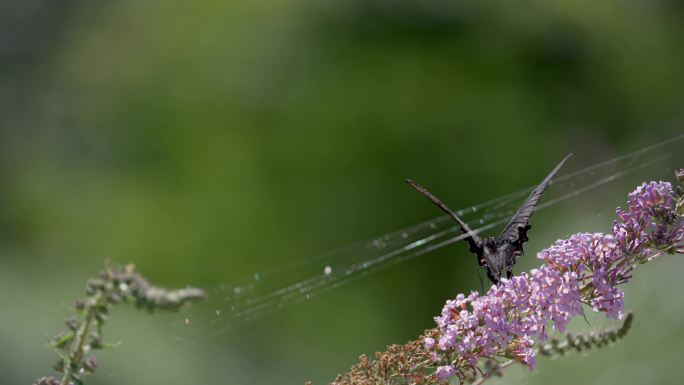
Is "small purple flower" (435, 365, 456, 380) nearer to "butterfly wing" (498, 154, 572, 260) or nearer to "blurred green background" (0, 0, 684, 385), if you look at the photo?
"butterfly wing" (498, 154, 572, 260)

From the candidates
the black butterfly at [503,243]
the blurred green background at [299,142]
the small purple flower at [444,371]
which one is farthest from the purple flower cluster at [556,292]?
the blurred green background at [299,142]

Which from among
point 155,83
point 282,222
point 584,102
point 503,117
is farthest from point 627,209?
point 155,83

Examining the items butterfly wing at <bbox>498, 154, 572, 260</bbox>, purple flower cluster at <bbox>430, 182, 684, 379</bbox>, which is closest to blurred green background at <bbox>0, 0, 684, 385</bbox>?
butterfly wing at <bbox>498, 154, 572, 260</bbox>

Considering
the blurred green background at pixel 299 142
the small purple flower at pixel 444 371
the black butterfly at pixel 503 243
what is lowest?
the small purple flower at pixel 444 371

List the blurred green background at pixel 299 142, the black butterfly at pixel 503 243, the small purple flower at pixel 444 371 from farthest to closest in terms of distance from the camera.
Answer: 1. the blurred green background at pixel 299 142
2. the black butterfly at pixel 503 243
3. the small purple flower at pixel 444 371

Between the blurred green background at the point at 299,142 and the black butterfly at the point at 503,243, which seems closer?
the black butterfly at the point at 503,243

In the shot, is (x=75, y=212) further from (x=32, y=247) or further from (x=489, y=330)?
(x=489, y=330)

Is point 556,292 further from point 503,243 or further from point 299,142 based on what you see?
point 299,142

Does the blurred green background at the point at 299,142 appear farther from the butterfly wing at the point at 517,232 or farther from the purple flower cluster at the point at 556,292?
the purple flower cluster at the point at 556,292
